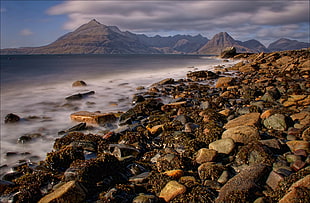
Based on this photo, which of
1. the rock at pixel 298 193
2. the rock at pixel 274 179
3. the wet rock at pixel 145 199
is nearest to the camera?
the rock at pixel 298 193

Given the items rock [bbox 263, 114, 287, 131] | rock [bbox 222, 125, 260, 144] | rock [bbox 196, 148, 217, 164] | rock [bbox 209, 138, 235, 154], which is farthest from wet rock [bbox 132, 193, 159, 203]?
rock [bbox 263, 114, 287, 131]

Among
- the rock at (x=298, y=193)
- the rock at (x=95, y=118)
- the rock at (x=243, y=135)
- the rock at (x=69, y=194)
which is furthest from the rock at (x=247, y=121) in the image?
the rock at (x=69, y=194)

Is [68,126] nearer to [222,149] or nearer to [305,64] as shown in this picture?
[222,149]

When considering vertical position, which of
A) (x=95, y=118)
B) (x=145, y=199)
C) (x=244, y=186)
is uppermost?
(x=95, y=118)

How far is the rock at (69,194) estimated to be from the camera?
154 inches

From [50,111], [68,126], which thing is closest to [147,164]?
[68,126]

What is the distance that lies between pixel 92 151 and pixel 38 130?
353 cm

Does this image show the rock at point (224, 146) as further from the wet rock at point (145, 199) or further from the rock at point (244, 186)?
the wet rock at point (145, 199)

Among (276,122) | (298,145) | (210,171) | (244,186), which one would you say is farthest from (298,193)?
(276,122)

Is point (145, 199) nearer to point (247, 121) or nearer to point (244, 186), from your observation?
point (244, 186)

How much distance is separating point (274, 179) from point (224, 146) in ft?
4.96

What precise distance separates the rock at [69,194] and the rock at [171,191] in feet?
4.82

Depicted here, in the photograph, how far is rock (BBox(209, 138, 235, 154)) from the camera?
5711 mm

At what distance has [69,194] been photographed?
400cm
